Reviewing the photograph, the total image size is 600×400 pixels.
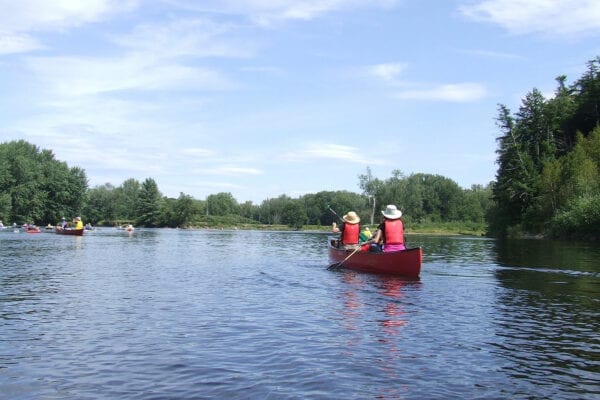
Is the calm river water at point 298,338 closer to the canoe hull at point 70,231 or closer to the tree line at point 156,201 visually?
the canoe hull at point 70,231

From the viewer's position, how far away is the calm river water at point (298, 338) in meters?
7.92

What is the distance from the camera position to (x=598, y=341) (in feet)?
35.3

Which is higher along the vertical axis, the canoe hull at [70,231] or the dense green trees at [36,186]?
the dense green trees at [36,186]

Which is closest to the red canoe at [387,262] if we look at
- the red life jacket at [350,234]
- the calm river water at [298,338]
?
the calm river water at [298,338]

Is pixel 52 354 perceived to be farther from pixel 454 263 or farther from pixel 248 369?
pixel 454 263

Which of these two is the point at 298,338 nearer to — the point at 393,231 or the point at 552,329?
the point at 552,329

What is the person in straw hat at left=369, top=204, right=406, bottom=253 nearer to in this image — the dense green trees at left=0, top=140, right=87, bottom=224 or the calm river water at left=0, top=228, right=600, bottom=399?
the calm river water at left=0, top=228, right=600, bottom=399

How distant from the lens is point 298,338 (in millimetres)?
10953

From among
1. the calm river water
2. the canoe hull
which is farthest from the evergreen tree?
the calm river water

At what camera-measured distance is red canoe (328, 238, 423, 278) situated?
20891 mm

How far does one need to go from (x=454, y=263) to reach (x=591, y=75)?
65774 mm

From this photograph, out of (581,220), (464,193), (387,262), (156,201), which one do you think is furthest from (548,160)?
(156,201)

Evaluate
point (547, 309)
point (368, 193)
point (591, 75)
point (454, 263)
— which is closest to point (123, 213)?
point (368, 193)

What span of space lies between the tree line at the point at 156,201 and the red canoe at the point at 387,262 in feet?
321
